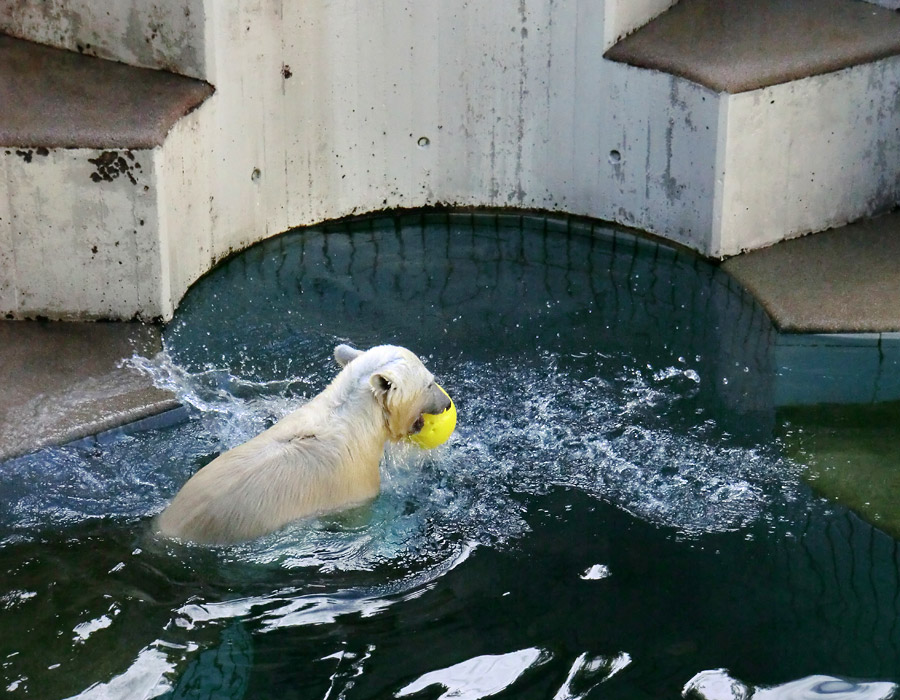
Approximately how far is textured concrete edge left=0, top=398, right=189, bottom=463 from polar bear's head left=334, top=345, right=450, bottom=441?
3.35 ft

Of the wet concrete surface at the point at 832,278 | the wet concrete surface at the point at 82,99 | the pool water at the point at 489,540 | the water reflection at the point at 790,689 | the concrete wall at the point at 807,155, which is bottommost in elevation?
the water reflection at the point at 790,689

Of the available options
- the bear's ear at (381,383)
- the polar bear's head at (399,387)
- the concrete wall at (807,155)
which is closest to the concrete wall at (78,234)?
the polar bear's head at (399,387)

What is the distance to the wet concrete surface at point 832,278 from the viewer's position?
225 inches

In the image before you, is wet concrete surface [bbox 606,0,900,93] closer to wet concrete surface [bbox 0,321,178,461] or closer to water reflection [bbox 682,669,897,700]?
wet concrete surface [bbox 0,321,178,461]

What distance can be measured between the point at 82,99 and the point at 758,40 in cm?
318

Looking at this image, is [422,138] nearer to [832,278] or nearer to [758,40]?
[758,40]

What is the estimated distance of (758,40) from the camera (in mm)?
6328

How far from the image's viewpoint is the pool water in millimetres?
3822

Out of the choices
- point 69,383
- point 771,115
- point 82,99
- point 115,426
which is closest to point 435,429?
point 115,426

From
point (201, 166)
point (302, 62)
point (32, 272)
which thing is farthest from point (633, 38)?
point (32, 272)

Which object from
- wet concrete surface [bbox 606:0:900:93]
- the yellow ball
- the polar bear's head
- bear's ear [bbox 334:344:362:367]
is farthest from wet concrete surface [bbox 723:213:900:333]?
bear's ear [bbox 334:344:362:367]

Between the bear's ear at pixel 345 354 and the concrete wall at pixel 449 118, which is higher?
the concrete wall at pixel 449 118

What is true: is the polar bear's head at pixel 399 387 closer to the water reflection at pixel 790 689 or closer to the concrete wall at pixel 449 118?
the water reflection at pixel 790 689

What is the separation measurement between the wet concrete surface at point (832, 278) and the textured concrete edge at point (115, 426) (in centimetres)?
264
